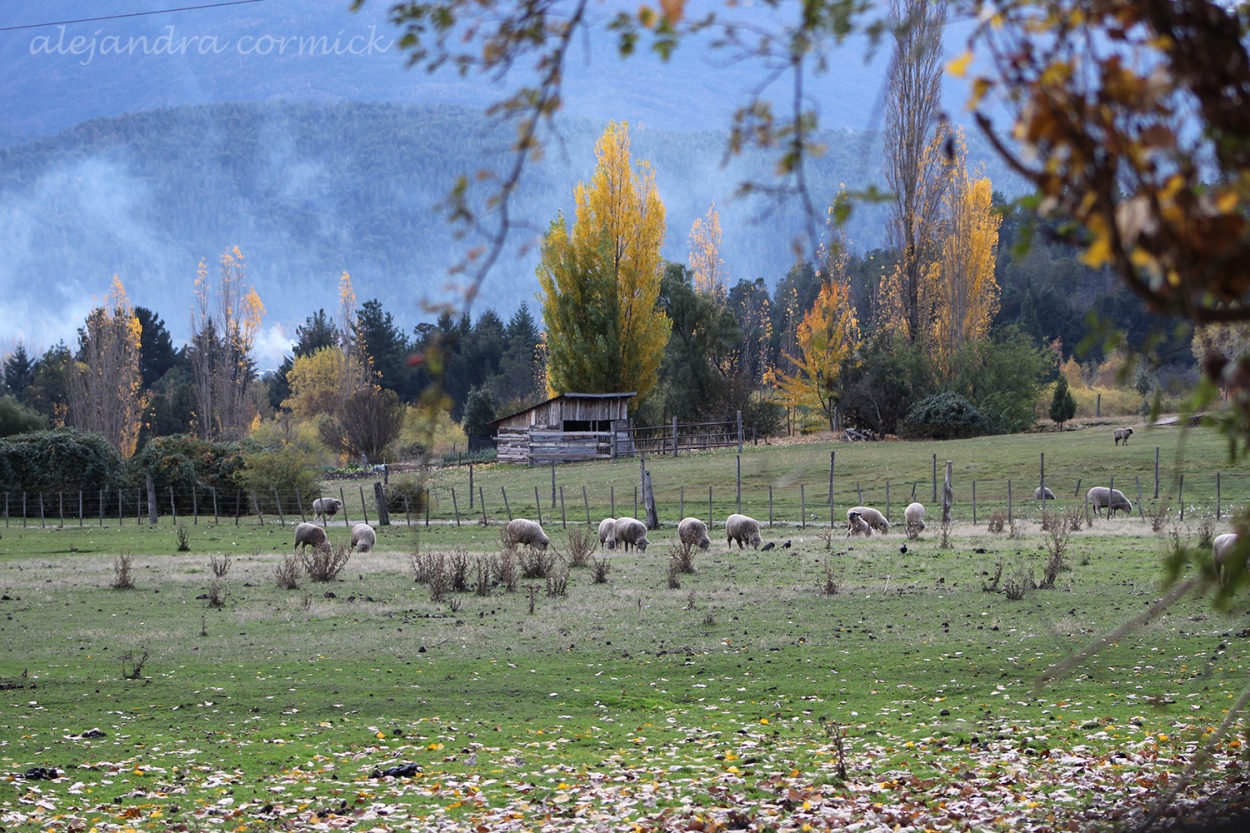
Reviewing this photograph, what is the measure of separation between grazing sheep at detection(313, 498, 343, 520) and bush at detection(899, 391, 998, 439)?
100ft

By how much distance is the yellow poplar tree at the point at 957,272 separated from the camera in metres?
62.0

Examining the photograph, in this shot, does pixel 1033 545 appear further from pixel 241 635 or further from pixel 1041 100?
pixel 1041 100

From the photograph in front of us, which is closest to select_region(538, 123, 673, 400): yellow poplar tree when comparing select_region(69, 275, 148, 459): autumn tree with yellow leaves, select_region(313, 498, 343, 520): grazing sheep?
select_region(313, 498, 343, 520): grazing sheep

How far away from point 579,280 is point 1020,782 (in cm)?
5532

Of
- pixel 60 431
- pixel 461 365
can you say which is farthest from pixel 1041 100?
pixel 461 365

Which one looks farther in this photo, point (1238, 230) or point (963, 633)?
point (963, 633)

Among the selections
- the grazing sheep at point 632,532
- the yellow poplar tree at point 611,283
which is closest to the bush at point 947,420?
the yellow poplar tree at point 611,283

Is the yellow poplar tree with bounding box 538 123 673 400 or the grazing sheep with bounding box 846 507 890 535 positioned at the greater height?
the yellow poplar tree with bounding box 538 123 673 400

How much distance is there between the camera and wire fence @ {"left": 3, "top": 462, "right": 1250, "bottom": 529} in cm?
3769

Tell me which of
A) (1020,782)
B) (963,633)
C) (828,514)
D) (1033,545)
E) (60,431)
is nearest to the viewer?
(1020,782)

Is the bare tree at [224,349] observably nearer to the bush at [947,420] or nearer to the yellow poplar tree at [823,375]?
the yellow poplar tree at [823,375]

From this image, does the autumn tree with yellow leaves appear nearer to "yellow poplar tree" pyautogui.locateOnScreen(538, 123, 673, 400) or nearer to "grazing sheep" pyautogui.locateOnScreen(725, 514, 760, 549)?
"yellow poplar tree" pyautogui.locateOnScreen(538, 123, 673, 400)

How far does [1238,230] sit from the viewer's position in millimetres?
2428

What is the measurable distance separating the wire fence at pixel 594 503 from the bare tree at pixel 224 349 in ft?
81.1
